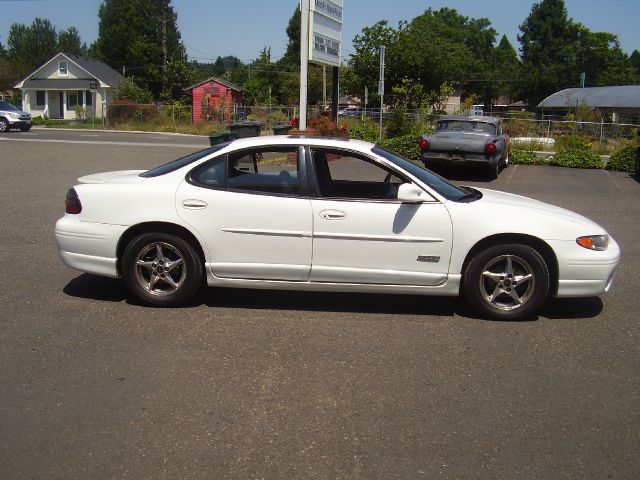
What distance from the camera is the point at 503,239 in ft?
18.5

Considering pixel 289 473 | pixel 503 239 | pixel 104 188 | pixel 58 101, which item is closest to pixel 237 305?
pixel 104 188

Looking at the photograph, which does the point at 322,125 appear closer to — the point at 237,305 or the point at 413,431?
the point at 237,305

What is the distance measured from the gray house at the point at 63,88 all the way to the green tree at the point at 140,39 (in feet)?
43.7

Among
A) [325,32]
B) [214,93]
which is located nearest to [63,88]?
[214,93]

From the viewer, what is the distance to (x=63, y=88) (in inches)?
2314

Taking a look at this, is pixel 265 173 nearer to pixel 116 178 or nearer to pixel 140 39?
pixel 116 178

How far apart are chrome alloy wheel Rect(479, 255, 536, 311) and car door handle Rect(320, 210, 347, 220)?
124cm

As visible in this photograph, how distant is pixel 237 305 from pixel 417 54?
43473 mm

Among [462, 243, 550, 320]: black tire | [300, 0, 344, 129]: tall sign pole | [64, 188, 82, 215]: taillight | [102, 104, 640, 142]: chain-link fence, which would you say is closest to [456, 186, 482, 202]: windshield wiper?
[462, 243, 550, 320]: black tire

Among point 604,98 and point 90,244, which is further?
point 604,98

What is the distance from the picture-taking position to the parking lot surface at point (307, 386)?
3463mm

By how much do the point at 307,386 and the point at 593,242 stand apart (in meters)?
2.84

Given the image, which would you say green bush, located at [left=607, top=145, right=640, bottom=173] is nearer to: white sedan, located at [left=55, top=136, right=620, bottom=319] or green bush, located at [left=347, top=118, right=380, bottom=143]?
green bush, located at [left=347, top=118, right=380, bottom=143]

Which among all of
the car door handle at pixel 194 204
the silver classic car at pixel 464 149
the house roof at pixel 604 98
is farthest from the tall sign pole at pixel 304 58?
the house roof at pixel 604 98
